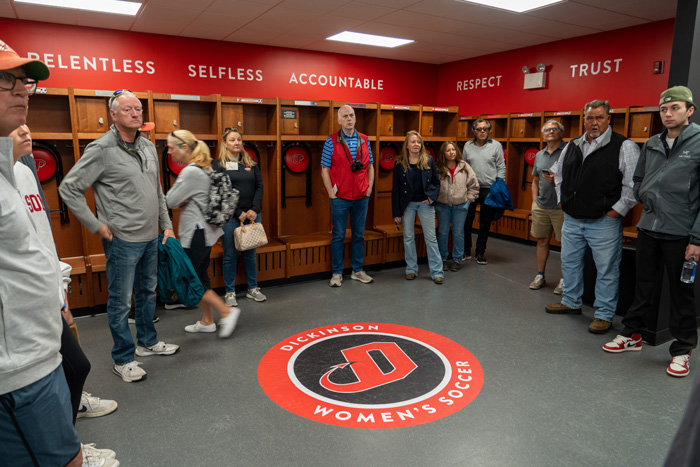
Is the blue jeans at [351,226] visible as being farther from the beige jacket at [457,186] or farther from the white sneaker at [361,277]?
the beige jacket at [457,186]

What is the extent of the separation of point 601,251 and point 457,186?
6.43ft

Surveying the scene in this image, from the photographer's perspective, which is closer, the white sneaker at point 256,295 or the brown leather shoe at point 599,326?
the brown leather shoe at point 599,326

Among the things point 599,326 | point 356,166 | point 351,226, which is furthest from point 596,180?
point 351,226

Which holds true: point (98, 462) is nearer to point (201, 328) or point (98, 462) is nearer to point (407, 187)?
point (201, 328)

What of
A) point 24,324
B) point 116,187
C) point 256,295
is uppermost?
point 116,187

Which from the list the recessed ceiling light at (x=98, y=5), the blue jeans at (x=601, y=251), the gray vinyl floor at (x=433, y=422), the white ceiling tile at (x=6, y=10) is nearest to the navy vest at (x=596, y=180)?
the blue jeans at (x=601, y=251)

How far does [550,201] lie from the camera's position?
4.68m

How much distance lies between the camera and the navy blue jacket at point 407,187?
17.0 ft

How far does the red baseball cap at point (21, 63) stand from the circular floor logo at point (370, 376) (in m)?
2.15

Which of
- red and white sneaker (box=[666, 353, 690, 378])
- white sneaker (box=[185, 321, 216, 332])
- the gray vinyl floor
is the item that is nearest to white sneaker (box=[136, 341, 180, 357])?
the gray vinyl floor

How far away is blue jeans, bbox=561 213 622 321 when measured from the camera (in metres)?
3.81

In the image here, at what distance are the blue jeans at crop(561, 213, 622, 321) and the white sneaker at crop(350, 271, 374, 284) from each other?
2.07m

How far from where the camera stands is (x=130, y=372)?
121 inches

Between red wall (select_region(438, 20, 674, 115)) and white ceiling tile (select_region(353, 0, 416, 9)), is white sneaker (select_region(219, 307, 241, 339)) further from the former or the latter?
red wall (select_region(438, 20, 674, 115))
